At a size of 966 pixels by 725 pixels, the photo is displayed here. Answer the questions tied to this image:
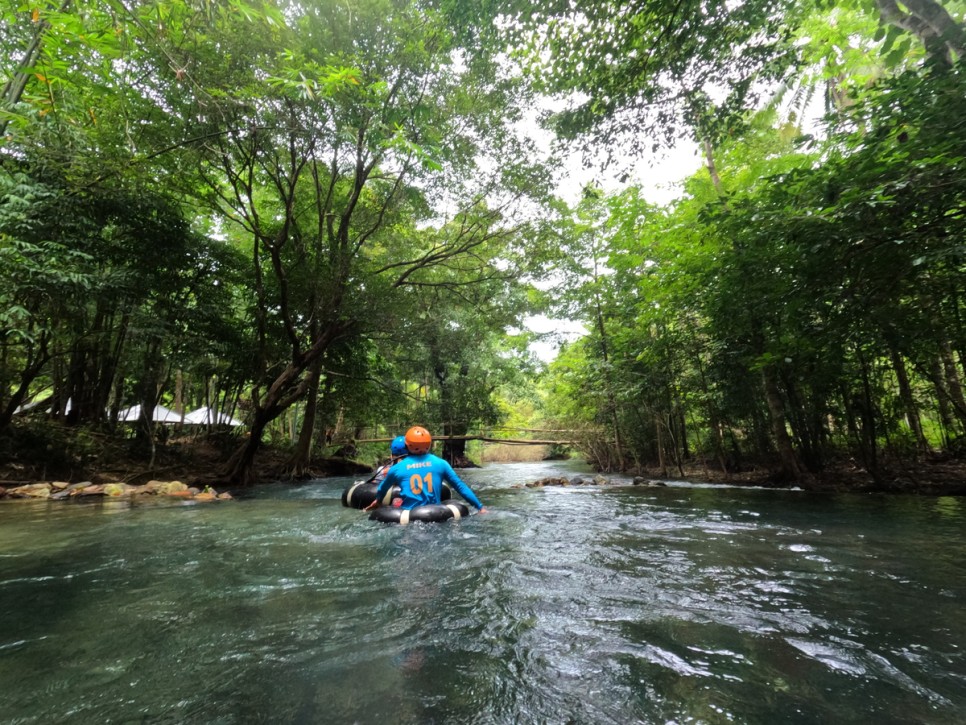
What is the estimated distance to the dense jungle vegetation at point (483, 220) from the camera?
4.90 m

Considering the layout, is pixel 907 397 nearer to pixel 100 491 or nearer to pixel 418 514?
pixel 418 514

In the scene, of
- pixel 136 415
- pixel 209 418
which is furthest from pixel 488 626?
pixel 136 415

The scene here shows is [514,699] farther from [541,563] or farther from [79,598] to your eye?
[79,598]

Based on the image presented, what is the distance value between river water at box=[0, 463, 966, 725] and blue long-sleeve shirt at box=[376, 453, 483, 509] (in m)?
0.79

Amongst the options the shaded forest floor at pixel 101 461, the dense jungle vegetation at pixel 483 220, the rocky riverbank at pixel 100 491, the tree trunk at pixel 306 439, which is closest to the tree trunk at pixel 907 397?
the dense jungle vegetation at pixel 483 220

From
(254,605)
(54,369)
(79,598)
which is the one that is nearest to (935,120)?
(254,605)

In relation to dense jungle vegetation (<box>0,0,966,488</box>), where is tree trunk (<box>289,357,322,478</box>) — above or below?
below

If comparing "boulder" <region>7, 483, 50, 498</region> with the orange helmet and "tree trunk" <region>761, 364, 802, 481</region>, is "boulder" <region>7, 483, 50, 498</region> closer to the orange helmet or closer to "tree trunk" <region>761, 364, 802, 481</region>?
the orange helmet

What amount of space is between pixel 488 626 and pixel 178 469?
43.6ft

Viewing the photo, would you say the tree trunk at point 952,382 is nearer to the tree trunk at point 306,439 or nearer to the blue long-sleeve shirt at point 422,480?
the blue long-sleeve shirt at point 422,480

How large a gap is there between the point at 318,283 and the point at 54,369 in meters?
7.89

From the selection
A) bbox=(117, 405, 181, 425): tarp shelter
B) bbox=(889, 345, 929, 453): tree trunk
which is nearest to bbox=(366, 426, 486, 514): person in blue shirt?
bbox=(889, 345, 929, 453): tree trunk

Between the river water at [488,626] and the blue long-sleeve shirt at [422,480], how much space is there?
31.0 inches

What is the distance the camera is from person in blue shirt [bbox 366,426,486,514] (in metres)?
6.24
